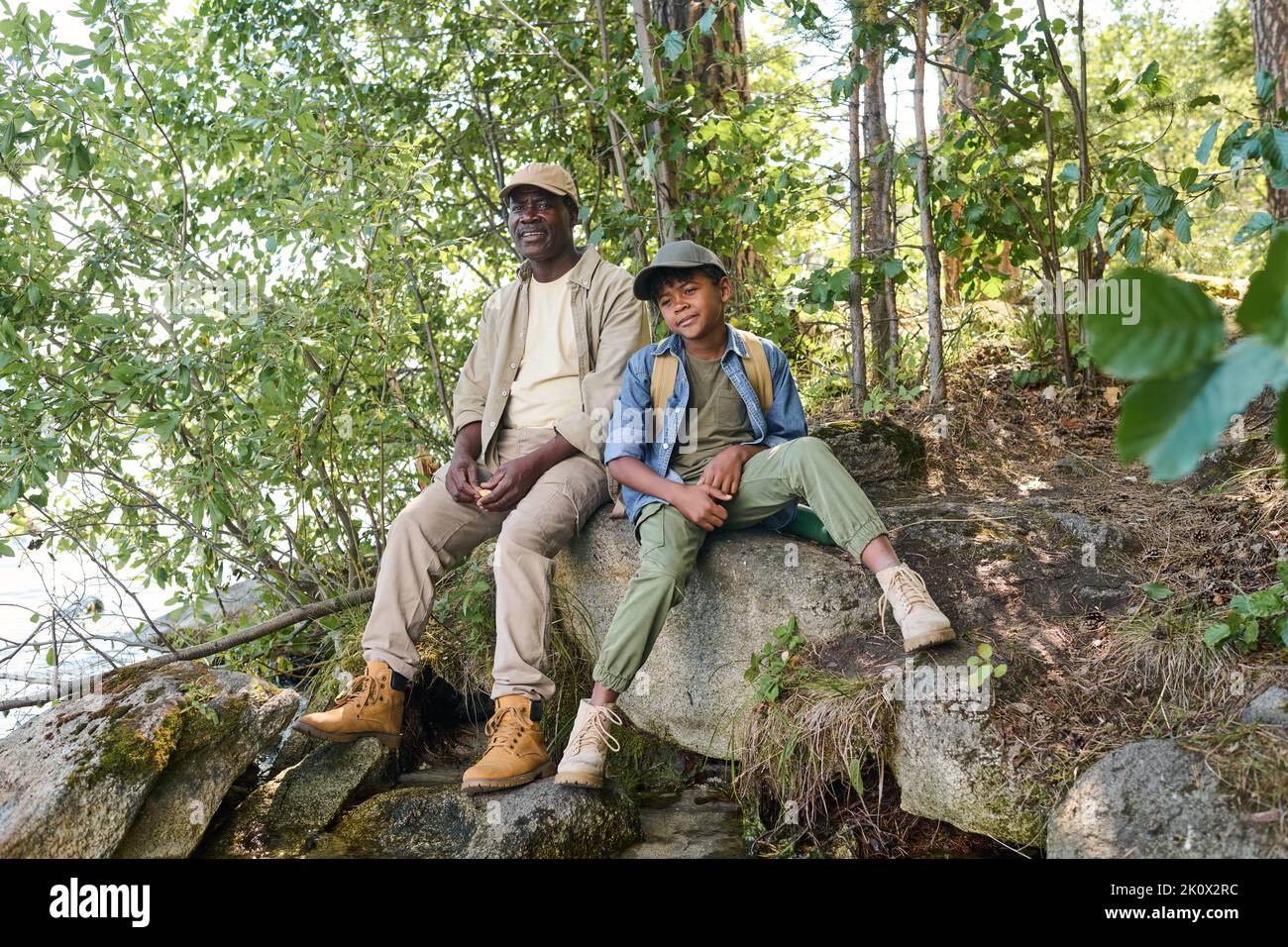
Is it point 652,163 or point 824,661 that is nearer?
point 824,661

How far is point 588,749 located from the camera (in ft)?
11.1

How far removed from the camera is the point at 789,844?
129 inches

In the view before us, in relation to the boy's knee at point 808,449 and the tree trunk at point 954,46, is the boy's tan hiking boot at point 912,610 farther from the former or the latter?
the tree trunk at point 954,46

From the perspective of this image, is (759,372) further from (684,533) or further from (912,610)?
(912,610)

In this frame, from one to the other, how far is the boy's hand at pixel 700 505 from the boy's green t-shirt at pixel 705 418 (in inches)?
9.2

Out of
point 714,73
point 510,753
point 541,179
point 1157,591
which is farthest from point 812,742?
point 714,73

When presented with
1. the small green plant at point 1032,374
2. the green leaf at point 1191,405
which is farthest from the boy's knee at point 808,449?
the green leaf at point 1191,405

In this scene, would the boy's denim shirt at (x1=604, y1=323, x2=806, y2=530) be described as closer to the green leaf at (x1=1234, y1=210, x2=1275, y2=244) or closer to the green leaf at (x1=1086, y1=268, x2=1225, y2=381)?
the green leaf at (x1=1234, y1=210, x2=1275, y2=244)

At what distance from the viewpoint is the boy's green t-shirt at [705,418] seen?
12.6 feet

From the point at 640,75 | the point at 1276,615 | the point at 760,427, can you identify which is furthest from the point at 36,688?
the point at 1276,615

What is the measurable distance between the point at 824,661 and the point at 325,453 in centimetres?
260


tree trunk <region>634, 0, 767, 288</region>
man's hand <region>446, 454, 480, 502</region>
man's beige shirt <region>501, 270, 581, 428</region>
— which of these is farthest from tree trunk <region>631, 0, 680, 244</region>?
man's hand <region>446, 454, 480, 502</region>

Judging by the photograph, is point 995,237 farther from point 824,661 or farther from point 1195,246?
point 1195,246

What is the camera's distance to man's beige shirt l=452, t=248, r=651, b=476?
4047mm
